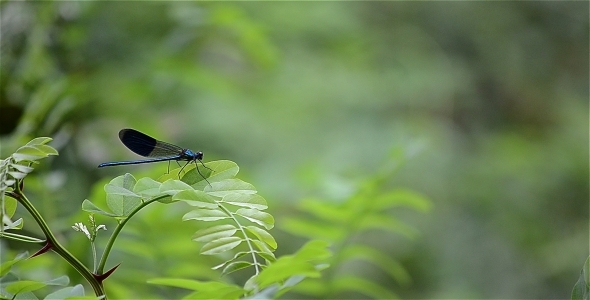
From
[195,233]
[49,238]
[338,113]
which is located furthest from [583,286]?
[338,113]

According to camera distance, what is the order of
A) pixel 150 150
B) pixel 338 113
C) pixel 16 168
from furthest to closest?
pixel 338 113 → pixel 150 150 → pixel 16 168

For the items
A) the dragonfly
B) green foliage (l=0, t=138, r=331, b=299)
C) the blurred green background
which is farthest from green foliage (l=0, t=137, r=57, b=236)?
the blurred green background

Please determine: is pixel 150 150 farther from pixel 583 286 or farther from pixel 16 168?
pixel 583 286

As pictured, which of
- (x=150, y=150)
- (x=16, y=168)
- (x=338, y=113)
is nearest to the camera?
(x=16, y=168)

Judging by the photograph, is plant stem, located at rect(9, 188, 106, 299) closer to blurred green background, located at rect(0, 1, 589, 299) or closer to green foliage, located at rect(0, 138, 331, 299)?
green foliage, located at rect(0, 138, 331, 299)

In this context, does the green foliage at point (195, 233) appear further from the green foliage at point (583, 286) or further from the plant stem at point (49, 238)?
Result: the green foliage at point (583, 286)

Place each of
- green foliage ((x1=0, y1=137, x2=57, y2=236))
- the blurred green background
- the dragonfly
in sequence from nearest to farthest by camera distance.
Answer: green foliage ((x1=0, y1=137, x2=57, y2=236))
the dragonfly
the blurred green background

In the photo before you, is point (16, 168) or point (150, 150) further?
point (150, 150)

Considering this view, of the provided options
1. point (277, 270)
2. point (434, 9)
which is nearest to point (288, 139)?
point (434, 9)

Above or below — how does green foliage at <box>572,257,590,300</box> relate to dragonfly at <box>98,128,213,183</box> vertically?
below
